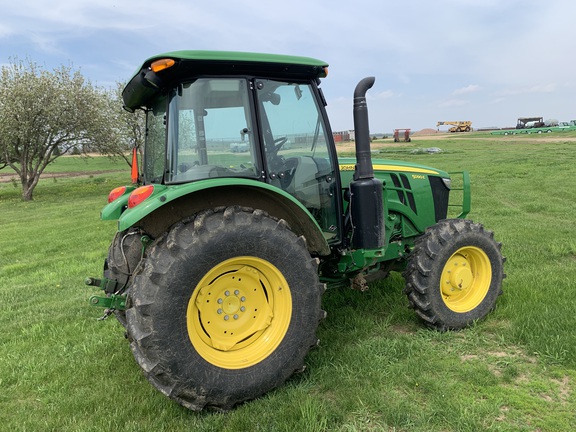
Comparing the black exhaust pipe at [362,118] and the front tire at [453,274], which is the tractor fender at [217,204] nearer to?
the black exhaust pipe at [362,118]

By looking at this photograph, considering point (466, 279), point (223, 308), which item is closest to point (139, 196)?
point (223, 308)

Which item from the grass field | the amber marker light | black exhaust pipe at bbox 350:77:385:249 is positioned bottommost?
the grass field

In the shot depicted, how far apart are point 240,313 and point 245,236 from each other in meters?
0.57

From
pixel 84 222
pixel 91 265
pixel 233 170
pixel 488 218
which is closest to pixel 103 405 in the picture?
pixel 233 170

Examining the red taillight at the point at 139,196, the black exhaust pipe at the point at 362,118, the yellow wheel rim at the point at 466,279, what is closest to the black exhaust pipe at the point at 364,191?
the black exhaust pipe at the point at 362,118

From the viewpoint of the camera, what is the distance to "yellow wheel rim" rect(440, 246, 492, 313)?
3768 millimetres

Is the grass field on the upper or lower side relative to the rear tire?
lower

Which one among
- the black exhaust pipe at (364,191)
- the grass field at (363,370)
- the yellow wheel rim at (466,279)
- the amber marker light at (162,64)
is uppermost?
the amber marker light at (162,64)

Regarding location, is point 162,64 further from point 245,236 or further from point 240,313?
point 240,313

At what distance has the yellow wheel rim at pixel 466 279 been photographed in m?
3.77

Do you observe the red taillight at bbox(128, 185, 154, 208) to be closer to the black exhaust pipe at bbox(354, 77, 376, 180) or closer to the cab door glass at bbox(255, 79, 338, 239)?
the cab door glass at bbox(255, 79, 338, 239)

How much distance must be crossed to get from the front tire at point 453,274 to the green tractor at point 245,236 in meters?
0.01

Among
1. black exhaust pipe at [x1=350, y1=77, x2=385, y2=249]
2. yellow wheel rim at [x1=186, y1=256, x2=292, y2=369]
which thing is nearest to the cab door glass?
black exhaust pipe at [x1=350, y1=77, x2=385, y2=249]

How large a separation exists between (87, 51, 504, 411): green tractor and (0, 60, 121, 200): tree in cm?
1922
